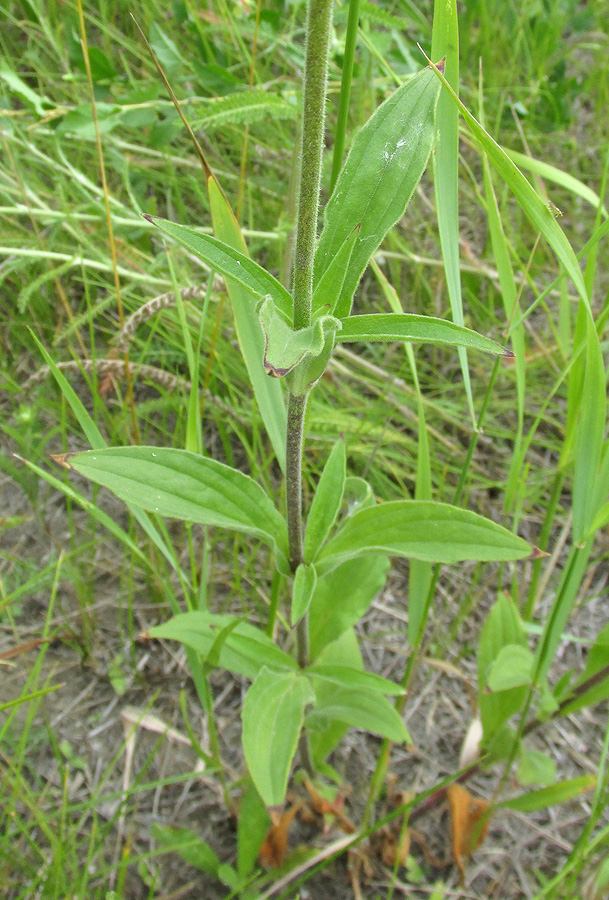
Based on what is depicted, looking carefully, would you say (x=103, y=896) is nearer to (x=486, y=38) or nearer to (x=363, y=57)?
(x=363, y=57)

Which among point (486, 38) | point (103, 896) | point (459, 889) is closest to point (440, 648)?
point (459, 889)

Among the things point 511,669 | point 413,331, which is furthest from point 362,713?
point 413,331

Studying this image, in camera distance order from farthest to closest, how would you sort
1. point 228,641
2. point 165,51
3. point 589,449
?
point 165,51
point 228,641
point 589,449

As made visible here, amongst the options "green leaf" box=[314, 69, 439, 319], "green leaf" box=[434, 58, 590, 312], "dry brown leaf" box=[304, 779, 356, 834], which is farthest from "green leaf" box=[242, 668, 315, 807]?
"green leaf" box=[434, 58, 590, 312]

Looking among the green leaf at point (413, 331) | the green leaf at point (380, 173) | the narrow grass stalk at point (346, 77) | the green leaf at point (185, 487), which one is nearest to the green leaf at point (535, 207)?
the green leaf at point (380, 173)

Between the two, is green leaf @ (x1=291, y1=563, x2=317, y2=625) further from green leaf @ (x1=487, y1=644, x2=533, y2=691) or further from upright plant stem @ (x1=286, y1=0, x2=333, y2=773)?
green leaf @ (x1=487, y1=644, x2=533, y2=691)

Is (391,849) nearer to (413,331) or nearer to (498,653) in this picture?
(498,653)
